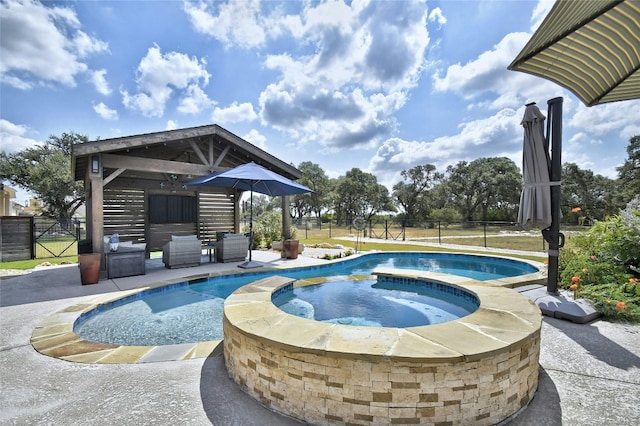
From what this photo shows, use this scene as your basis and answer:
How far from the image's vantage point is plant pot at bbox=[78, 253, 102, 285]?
5551 mm

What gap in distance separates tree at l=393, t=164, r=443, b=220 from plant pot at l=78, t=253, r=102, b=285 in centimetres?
3496

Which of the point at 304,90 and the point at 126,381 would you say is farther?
the point at 304,90

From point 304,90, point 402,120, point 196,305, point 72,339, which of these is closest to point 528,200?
point 196,305

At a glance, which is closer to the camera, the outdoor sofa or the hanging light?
the hanging light

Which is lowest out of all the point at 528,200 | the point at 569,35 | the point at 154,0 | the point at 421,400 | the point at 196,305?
the point at 196,305

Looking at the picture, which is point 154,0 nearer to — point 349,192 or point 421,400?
point 421,400

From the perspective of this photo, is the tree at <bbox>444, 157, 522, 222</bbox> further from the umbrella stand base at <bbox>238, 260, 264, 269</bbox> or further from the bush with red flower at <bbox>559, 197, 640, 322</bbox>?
the umbrella stand base at <bbox>238, 260, 264, 269</bbox>

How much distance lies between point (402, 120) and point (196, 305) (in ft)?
47.5

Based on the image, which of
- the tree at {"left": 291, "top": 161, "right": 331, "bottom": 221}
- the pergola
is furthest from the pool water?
the tree at {"left": 291, "top": 161, "right": 331, "bottom": 221}

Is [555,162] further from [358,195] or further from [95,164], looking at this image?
[358,195]

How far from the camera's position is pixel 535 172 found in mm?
4215

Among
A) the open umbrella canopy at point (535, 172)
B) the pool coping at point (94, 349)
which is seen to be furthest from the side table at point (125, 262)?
the open umbrella canopy at point (535, 172)

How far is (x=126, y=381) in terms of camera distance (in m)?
2.36

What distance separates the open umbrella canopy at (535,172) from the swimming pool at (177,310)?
3.63 meters
